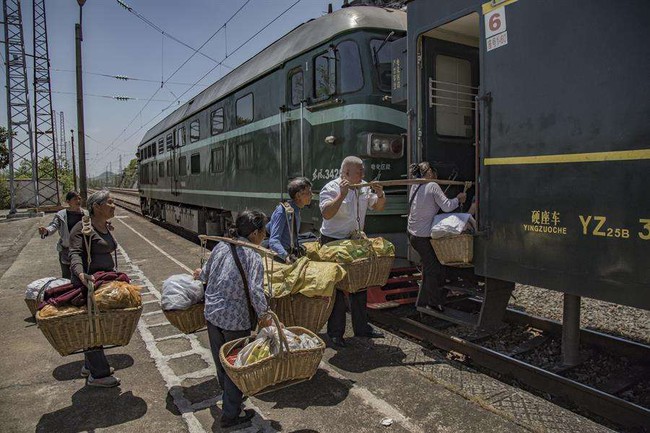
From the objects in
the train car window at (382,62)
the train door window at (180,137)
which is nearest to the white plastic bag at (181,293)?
the train car window at (382,62)

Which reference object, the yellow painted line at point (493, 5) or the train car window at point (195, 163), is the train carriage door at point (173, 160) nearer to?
the train car window at point (195, 163)

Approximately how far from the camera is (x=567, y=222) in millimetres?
3658

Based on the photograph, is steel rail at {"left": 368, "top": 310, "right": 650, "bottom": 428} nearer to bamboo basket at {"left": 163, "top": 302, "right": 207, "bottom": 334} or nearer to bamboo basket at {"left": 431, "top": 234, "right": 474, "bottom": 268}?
bamboo basket at {"left": 431, "top": 234, "right": 474, "bottom": 268}

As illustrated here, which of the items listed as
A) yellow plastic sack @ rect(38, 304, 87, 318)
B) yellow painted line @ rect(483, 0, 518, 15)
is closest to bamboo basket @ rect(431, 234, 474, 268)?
yellow painted line @ rect(483, 0, 518, 15)

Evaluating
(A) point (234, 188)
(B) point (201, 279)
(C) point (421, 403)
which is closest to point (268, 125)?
(A) point (234, 188)

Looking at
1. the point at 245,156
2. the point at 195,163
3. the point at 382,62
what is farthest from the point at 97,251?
the point at 195,163

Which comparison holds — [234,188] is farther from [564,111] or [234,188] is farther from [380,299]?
[564,111]

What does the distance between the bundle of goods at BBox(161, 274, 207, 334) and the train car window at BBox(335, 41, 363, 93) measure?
11.3 ft

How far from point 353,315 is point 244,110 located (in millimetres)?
5233

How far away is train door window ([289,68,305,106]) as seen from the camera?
7.05 m

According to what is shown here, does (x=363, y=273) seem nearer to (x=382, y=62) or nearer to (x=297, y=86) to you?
(x=382, y=62)

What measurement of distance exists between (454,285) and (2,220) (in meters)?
23.0

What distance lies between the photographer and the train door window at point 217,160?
1046 cm

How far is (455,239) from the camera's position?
453 centimetres
